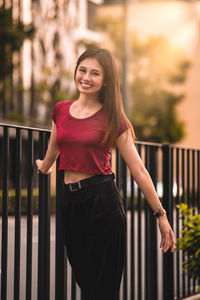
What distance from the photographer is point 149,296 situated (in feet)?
16.4

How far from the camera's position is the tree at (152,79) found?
39.5 metres

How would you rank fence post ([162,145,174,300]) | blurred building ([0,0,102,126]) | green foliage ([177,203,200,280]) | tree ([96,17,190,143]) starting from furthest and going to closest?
tree ([96,17,190,143]) < blurred building ([0,0,102,126]) < fence post ([162,145,174,300]) < green foliage ([177,203,200,280])

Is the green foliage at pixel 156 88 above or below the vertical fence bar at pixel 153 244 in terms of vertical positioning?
above

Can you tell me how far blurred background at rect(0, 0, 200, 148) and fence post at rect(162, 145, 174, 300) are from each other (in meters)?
14.7

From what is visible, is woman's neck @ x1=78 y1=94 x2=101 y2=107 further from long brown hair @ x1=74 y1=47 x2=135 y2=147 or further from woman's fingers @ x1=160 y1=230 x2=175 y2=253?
woman's fingers @ x1=160 y1=230 x2=175 y2=253

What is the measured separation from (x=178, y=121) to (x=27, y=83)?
50.6 feet

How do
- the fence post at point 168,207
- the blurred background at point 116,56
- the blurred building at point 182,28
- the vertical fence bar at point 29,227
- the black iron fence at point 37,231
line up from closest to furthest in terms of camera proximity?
the black iron fence at point 37,231
the vertical fence bar at point 29,227
the fence post at point 168,207
the blurred background at point 116,56
the blurred building at point 182,28

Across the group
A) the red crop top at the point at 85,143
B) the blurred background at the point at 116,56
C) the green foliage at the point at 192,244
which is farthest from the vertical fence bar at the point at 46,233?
the blurred background at the point at 116,56

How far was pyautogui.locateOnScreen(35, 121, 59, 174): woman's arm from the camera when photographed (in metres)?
3.34

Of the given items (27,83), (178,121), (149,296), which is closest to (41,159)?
(149,296)

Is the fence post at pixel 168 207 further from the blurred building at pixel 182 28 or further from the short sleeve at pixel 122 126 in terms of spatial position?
the blurred building at pixel 182 28

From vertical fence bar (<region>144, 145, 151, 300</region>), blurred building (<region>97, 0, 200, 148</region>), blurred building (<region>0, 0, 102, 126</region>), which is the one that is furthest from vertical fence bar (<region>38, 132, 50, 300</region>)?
blurred building (<region>97, 0, 200, 148</region>)

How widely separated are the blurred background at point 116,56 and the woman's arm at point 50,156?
1656 centimetres

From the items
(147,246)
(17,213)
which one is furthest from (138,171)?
(147,246)
